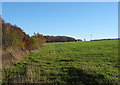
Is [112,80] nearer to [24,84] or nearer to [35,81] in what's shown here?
[35,81]

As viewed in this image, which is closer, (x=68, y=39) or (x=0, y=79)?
(x=0, y=79)

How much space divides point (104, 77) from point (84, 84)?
148 cm

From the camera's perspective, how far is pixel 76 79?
7766mm

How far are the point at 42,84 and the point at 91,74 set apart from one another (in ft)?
10.5

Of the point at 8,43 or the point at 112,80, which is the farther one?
the point at 8,43

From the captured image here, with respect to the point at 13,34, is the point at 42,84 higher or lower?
lower

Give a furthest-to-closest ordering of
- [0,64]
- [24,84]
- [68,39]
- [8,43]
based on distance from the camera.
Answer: [68,39]
[8,43]
[0,64]
[24,84]

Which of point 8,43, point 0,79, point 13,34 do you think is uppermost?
point 13,34

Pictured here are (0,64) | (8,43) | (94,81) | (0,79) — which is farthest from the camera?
(8,43)

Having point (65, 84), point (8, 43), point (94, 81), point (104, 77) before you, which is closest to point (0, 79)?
point (65, 84)

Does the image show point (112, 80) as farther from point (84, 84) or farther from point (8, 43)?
point (8, 43)

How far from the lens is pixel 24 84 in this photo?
22.4ft

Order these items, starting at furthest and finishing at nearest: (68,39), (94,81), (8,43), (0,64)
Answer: (68,39), (8,43), (0,64), (94,81)

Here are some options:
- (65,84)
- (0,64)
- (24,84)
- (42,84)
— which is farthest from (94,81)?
(0,64)
